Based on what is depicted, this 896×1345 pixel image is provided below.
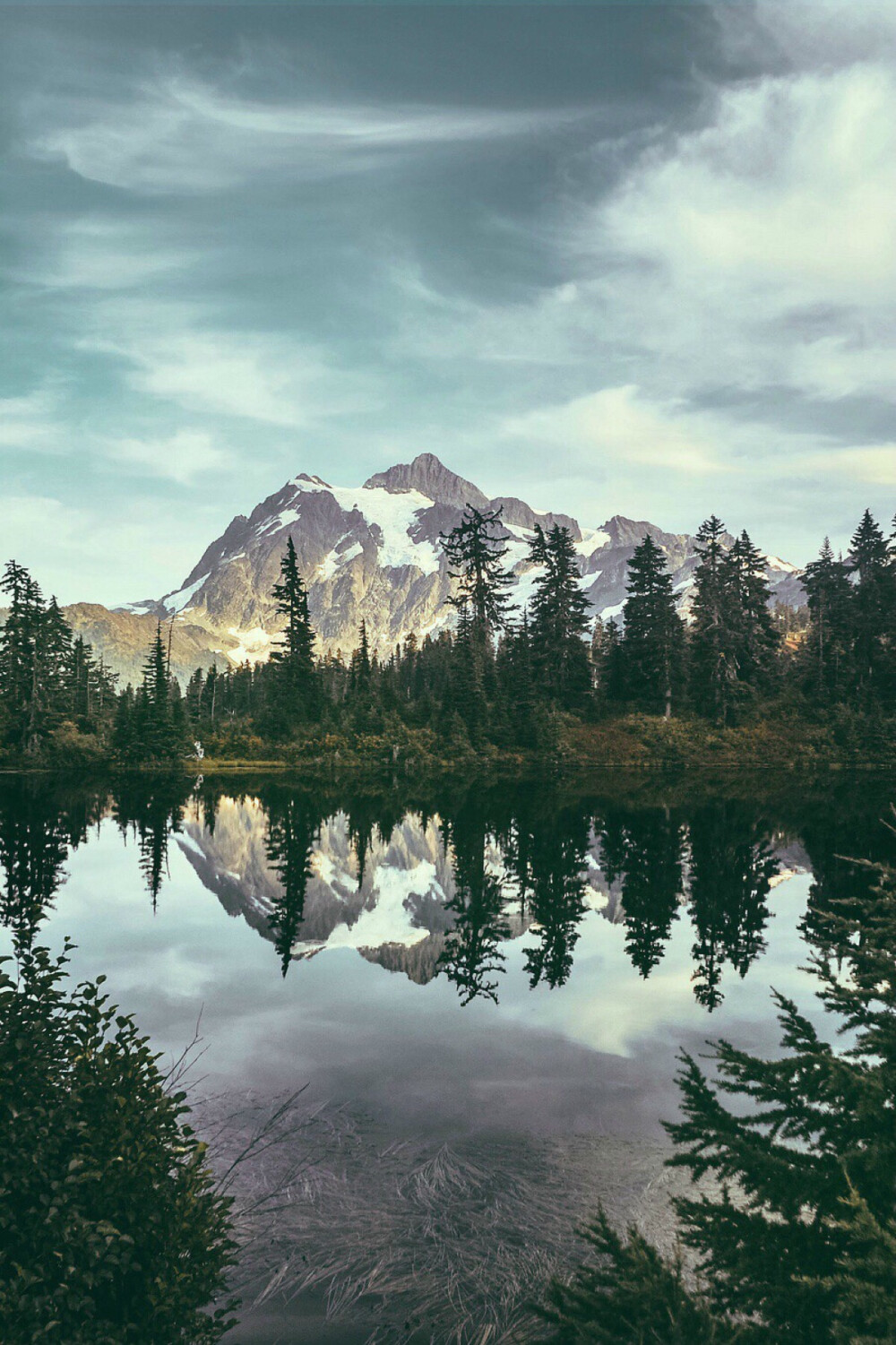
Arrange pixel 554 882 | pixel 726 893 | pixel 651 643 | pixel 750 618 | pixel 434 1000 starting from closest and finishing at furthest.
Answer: pixel 434 1000, pixel 726 893, pixel 554 882, pixel 651 643, pixel 750 618

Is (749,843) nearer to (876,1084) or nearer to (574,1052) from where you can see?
(574,1052)

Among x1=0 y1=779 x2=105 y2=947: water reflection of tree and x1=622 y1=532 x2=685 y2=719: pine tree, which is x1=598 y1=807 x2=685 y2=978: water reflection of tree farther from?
x1=622 y1=532 x2=685 y2=719: pine tree

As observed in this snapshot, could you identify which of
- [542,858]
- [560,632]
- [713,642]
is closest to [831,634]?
[713,642]

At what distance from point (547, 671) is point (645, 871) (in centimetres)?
5576

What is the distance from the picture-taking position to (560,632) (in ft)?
270

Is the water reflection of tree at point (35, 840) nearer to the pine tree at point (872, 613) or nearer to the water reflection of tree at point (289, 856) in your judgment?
the water reflection of tree at point (289, 856)

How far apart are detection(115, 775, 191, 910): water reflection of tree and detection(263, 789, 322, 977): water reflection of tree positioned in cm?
393

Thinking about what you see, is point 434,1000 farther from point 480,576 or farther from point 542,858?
point 480,576

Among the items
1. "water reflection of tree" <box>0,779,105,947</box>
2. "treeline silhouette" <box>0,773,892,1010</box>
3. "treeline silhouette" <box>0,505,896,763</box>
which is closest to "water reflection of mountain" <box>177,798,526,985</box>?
"treeline silhouette" <box>0,773,892,1010</box>

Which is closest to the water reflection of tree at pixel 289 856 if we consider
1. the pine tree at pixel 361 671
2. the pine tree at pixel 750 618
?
the pine tree at pixel 361 671

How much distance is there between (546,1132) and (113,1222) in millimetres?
6620

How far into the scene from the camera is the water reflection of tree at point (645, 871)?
63.5 feet

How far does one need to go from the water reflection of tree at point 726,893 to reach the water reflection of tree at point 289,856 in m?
9.28

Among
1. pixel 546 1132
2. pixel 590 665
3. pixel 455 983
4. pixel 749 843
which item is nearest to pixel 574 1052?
pixel 546 1132
